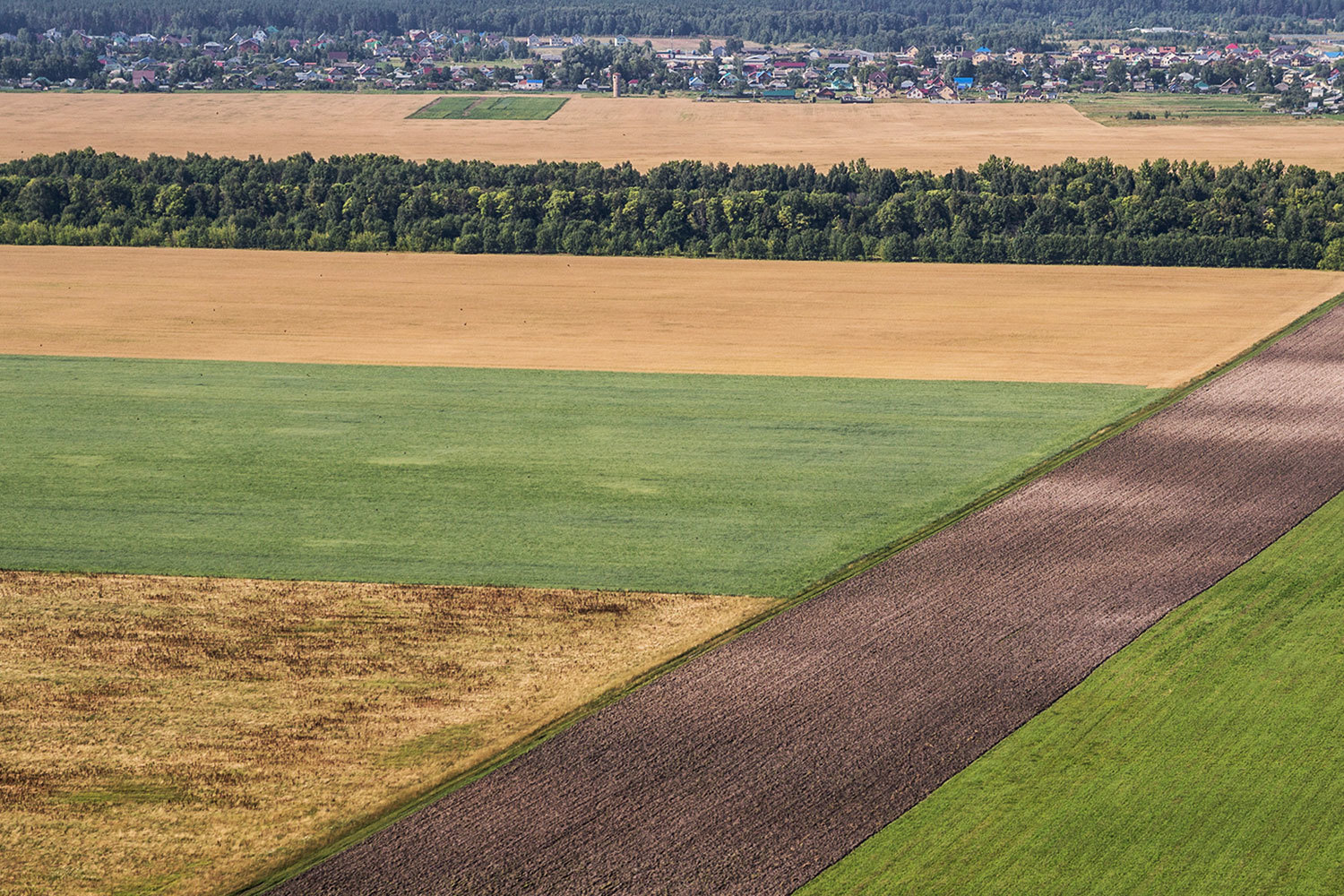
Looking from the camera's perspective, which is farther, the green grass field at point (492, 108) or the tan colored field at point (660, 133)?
the green grass field at point (492, 108)

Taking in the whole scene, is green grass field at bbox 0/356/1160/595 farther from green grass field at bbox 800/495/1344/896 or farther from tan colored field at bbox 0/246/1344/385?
green grass field at bbox 800/495/1344/896

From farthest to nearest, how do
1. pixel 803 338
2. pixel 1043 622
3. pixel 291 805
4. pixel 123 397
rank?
pixel 803 338
pixel 123 397
pixel 1043 622
pixel 291 805

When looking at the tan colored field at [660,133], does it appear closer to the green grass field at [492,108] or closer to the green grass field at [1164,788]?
the green grass field at [492,108]

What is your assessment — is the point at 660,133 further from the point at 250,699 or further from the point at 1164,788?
the point at 1164,788

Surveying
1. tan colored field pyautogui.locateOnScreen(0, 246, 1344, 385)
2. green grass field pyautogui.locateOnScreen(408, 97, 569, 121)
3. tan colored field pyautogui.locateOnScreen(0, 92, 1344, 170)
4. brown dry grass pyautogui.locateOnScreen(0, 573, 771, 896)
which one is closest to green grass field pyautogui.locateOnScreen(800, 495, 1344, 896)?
brown dry grass pyautogui.locateOnScreen(0, 573, 771, 896)

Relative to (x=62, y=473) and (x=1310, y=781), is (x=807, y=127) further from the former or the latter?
(x=1310, y=781)

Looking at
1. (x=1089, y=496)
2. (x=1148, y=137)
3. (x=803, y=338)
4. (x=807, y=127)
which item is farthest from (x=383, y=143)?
(x=1089, y=496)

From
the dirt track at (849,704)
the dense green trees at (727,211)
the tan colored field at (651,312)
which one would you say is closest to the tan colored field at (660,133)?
the dense green trees at (727,211)
